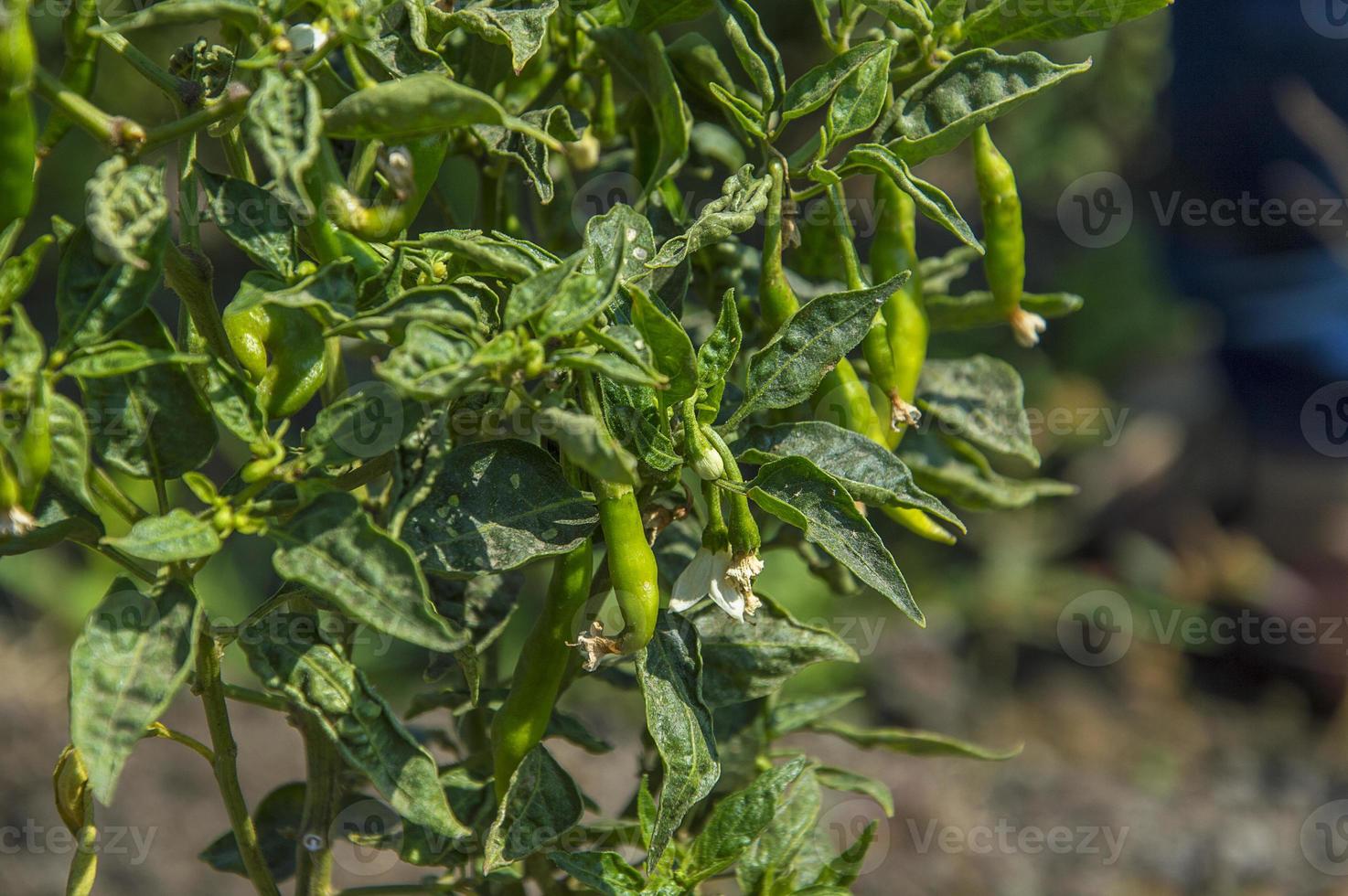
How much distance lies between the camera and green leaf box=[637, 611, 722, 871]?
669 mm

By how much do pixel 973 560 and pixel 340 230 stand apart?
11.2 feet

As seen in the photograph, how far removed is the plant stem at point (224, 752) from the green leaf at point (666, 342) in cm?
28

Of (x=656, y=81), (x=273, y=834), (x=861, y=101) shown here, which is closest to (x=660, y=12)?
(x=656, y=81)

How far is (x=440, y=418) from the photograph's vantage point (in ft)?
2.18

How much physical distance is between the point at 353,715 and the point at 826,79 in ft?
1.48

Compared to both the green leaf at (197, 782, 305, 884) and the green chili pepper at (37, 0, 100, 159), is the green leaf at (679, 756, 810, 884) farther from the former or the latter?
the green chili pepper at (37, 0, 100, 159)

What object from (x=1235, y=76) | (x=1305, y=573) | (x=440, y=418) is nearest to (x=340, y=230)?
(x=440, y=418)

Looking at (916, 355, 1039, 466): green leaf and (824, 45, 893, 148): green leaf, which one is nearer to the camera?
(824, 45, 893, 148): green leaf

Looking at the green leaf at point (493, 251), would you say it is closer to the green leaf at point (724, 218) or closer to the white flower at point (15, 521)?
the green leaf at point (724, 218)

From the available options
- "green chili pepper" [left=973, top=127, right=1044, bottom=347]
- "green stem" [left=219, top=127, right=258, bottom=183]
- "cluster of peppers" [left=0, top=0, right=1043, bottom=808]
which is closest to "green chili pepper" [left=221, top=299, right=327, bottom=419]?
"cluster of peppers" [left=0, top=0, right=1043, bottom=808]

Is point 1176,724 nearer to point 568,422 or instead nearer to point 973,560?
point 973,560

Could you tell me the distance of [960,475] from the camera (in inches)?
35.9

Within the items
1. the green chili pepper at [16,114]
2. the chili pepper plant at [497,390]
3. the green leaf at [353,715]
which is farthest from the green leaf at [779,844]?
the green chili pepper at [16,114]

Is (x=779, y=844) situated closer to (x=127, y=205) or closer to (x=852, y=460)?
(x=852, y=460)
